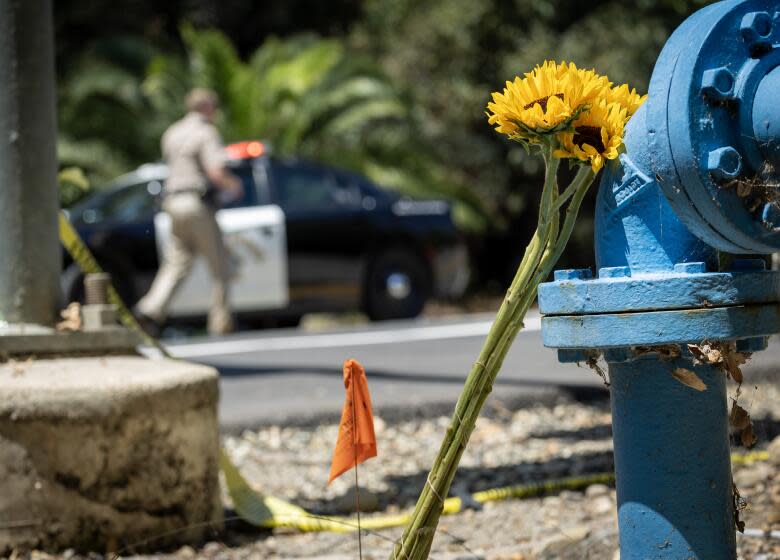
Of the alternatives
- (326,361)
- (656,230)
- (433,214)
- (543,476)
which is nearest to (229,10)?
(433,214)

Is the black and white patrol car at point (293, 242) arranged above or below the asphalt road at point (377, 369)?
above

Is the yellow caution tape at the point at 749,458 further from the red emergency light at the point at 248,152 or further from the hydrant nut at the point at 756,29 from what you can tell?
the red emergency light at the point at 248,152

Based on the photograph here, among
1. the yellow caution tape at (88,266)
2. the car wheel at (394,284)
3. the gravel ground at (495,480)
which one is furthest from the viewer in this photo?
the car wheel at (394,284)

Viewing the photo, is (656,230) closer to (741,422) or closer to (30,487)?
(741,422)

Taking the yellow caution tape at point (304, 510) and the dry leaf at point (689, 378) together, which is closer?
the dry leaf at point (689, 378)

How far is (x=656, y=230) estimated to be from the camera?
194 cm

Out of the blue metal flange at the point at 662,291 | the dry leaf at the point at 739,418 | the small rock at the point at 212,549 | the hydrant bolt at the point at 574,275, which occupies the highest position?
the hydrant bolt at the point at 574,275

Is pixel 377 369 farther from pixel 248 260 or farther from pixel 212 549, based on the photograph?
pixel 248 260

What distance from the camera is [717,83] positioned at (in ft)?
5.76

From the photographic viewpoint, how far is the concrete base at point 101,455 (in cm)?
321

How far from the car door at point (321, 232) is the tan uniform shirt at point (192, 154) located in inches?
62.0

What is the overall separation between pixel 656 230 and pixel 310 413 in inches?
150

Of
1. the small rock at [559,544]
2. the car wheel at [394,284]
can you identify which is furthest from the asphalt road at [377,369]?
the small rock at [559,544]

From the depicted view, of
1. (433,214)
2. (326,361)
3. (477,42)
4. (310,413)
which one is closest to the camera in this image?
(310,413)
